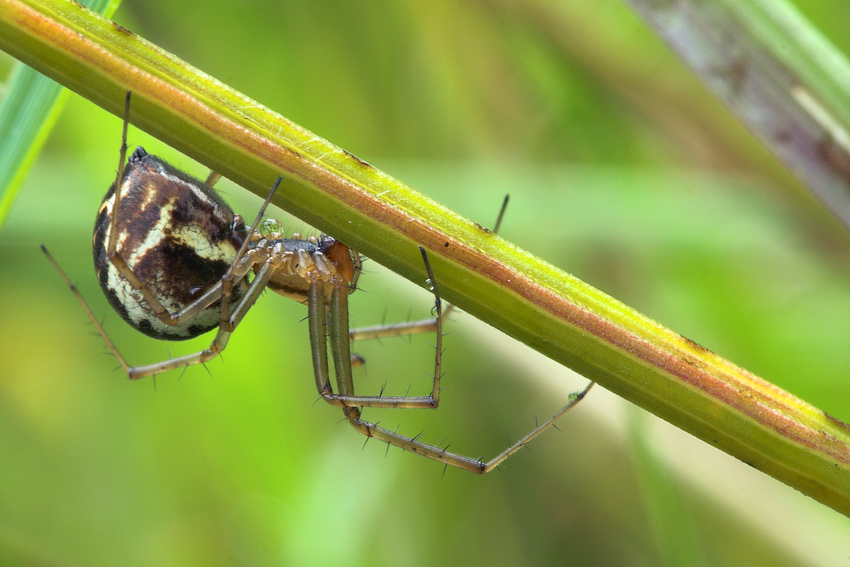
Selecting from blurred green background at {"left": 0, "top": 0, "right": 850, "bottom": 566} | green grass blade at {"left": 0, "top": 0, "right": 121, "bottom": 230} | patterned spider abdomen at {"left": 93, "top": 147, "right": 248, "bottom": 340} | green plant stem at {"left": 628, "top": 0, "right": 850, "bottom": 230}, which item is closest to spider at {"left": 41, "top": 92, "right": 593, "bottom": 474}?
patterned spider abdomen at {"left": 93, "top": 147, "right": 248, "bottom": 340}

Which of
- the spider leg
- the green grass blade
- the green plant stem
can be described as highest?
the green plant stem

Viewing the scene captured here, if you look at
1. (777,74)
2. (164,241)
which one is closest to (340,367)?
(164,241)

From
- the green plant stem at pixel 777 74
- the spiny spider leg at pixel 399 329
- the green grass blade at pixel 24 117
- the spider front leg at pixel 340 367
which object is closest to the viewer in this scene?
the green grass blade at pixel 24 117

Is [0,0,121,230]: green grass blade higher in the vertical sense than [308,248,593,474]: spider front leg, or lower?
higher

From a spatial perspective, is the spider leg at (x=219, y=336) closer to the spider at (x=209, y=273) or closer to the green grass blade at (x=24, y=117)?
the spider at (x=209, y=273)

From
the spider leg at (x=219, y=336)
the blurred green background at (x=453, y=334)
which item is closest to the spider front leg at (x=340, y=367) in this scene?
the spider leg at (x=219, y=336)

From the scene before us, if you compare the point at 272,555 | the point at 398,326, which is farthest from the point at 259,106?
the point at 272,555

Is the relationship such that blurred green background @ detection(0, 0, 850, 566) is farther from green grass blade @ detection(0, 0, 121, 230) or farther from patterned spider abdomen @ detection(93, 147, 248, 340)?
green grass blade @ detection(0, 0, 121, 230)
